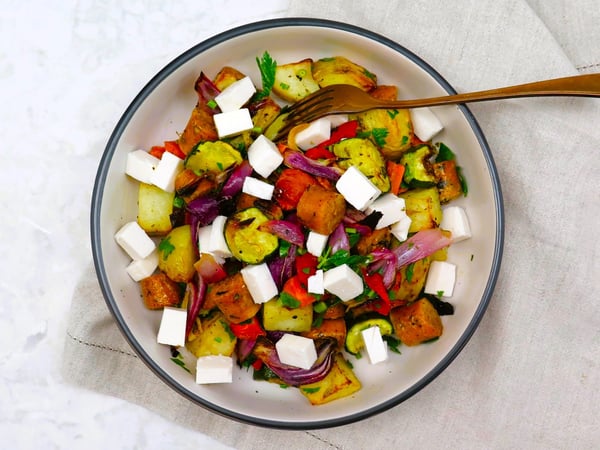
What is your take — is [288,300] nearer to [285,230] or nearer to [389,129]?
[285,230]

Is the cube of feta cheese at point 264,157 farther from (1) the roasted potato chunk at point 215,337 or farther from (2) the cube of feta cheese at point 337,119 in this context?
(1) the roasted potato chunk at point 215,337

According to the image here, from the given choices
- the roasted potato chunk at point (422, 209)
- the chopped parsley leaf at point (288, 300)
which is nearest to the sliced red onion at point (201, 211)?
the chopped parsley leaf at point (288, 300)

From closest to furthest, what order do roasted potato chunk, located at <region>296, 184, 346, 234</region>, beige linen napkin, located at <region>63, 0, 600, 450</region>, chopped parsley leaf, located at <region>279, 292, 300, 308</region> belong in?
1. roasted potato chunk, located at <region>296, 184, 346, 234</region>
2. chopped parsley leaf, located at <region>279, 292, 300, 308</region>
3. beige linen napkin, located at <region>63, 0, 600, 450</region>

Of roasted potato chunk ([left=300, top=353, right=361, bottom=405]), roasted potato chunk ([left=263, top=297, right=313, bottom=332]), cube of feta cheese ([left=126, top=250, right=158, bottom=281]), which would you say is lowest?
roasted potato chunk ([left=300, top=353, right=361, bottom=405])

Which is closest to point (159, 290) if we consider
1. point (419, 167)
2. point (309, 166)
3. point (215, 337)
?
point (215, 337)

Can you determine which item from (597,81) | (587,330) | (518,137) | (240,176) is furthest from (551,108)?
(240,176)

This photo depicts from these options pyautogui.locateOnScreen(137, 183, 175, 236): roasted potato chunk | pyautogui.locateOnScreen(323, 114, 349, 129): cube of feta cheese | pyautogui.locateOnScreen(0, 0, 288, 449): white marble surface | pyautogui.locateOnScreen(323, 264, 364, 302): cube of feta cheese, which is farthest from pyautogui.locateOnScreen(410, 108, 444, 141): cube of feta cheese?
pyautogui.locateOnScreen(137, 183, 175, 236): roasted potato chunk

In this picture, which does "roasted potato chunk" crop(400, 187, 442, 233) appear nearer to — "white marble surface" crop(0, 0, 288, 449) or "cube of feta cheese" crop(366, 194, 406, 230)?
"cube of feta cheese" crop(366, 194, 406, 230)
